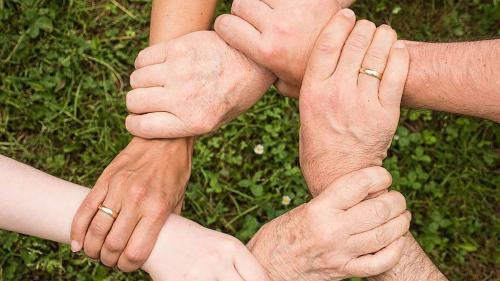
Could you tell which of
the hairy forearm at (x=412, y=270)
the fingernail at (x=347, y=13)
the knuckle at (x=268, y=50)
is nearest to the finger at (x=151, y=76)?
the knuckle at (x=268, y=50)

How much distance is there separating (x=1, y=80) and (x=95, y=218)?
5.21 feet

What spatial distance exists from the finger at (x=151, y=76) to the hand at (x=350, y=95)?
57 centimetres

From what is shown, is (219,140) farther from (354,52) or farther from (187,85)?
(354,52)

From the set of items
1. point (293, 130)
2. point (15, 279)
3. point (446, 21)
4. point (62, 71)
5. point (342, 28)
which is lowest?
point (15, 279)

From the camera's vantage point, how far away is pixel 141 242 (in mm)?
2342

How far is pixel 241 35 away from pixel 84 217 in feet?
3.11

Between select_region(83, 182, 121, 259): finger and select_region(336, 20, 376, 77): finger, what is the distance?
39.1 inches

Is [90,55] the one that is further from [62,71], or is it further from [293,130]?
[293,130]

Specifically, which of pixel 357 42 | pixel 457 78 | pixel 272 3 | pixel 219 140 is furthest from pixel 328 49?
pixel 219 140

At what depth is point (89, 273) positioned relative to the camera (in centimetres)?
329

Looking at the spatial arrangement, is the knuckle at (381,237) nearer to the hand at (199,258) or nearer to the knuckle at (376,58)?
the hand at (199,258)

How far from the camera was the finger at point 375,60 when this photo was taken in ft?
7.80

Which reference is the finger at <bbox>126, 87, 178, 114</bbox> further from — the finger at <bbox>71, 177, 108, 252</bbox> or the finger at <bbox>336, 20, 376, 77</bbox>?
the finger at <bbox>336, 20, 376, 77</bbox>

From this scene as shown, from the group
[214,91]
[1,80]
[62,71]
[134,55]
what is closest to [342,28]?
[214,91]
